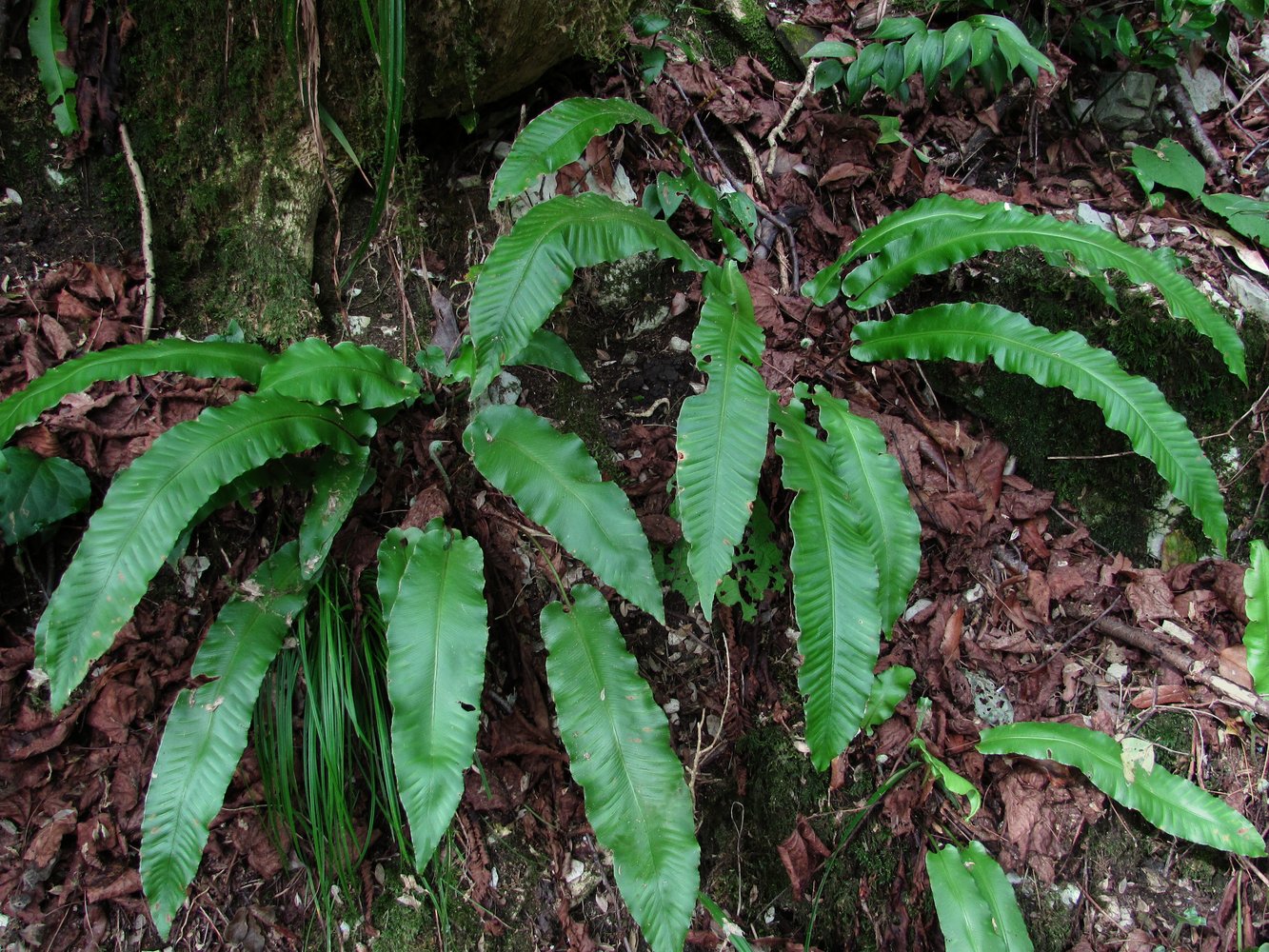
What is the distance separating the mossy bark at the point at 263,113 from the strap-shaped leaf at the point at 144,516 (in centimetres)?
55

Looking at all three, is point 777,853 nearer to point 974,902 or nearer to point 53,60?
point 974,902

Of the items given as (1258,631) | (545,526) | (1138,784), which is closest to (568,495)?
(545,526)

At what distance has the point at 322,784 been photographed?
2160mm

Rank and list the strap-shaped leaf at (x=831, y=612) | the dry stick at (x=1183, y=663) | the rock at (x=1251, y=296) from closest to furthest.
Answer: the strap-shaped leaf at (x=831, y=612), the dry stick at (x=1183, y=663), the rock at (x=1251, y=296)

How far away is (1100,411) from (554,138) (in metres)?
1.99

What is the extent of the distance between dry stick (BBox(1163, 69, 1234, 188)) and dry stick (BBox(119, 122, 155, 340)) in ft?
12.3

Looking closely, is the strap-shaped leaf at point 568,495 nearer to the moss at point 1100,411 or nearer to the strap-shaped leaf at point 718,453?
the strap-shaped leaf at point 718,453

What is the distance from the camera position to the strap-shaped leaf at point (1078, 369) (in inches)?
88.7

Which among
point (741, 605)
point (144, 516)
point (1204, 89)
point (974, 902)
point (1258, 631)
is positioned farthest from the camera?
point (1204, 89)

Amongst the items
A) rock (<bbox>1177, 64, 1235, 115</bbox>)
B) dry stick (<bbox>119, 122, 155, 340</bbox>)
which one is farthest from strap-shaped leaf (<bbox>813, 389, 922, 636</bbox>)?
rock (<bbox>1177, 64, 1235, 115</bbox>)

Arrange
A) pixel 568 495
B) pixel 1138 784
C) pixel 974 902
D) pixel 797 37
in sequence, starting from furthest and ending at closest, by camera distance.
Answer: pixel 797 37 < pixel 1138 784 < pixel 974 902 < pixel 568 495

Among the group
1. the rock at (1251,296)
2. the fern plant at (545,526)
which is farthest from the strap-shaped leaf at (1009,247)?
the rock at (1251,296)

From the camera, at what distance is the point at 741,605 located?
2.50m

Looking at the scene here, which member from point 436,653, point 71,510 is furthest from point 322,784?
point 71,510
